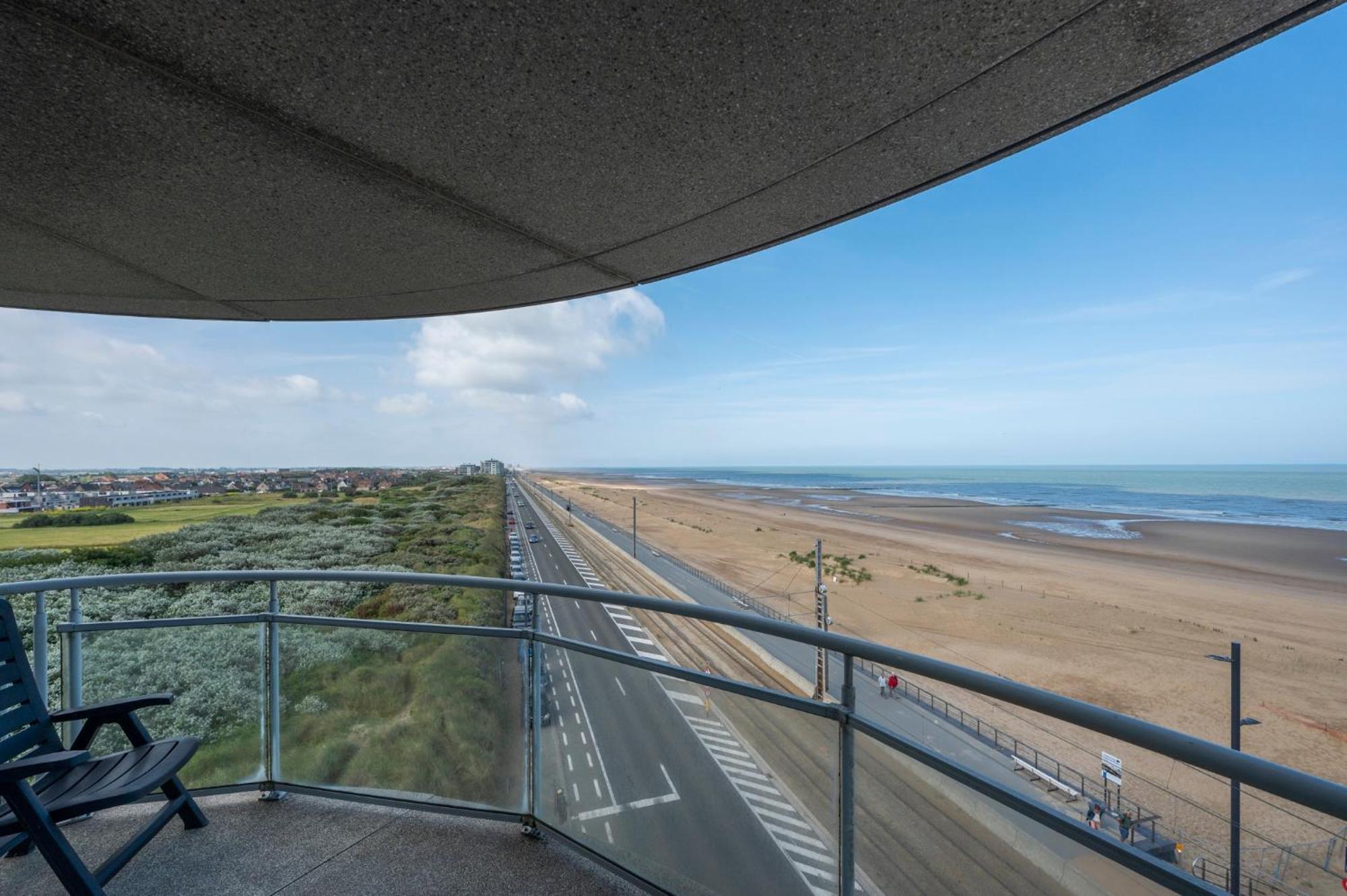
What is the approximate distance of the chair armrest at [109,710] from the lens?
6.57ft

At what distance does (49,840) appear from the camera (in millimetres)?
1604

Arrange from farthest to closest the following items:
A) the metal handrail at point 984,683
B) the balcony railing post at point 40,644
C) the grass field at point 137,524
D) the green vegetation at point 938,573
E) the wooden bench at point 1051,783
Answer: the green vegetation at point 938,573 → the grass field at point 137,524 → the balcony railing post at point 40,644 → the wooden bench at point 1051,783 → the metal handrail at point 984,683

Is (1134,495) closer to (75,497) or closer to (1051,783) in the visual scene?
(1051,783)

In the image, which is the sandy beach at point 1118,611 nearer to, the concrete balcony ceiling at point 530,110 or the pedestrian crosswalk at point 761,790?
the pedestrian crosswalk at point 761,790

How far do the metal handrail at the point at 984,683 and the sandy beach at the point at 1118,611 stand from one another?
0.06m

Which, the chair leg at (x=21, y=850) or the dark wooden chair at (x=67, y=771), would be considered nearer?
the dark wooden chair at (x=67, y=771)

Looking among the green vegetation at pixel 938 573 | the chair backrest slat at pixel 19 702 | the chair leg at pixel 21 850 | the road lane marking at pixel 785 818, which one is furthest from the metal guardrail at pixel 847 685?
the green vegetation at pixel 938 573

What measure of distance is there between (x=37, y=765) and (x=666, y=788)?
1.96 meters

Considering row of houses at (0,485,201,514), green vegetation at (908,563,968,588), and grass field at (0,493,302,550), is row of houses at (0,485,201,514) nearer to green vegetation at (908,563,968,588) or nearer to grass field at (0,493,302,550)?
grass field at (0,493,302,550)

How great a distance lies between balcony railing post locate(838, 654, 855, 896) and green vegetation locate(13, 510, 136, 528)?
10.8m

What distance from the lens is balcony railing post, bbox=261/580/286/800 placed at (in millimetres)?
2588

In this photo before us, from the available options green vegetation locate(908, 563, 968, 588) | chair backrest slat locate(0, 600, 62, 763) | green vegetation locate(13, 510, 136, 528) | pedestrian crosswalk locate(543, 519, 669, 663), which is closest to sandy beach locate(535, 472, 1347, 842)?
green vegetation locate(908, 563, 968, 588)

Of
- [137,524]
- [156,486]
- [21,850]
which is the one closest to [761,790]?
[21,850]

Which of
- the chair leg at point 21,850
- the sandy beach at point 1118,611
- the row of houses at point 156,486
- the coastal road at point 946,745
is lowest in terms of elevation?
the sandy beach at point 1118,611
